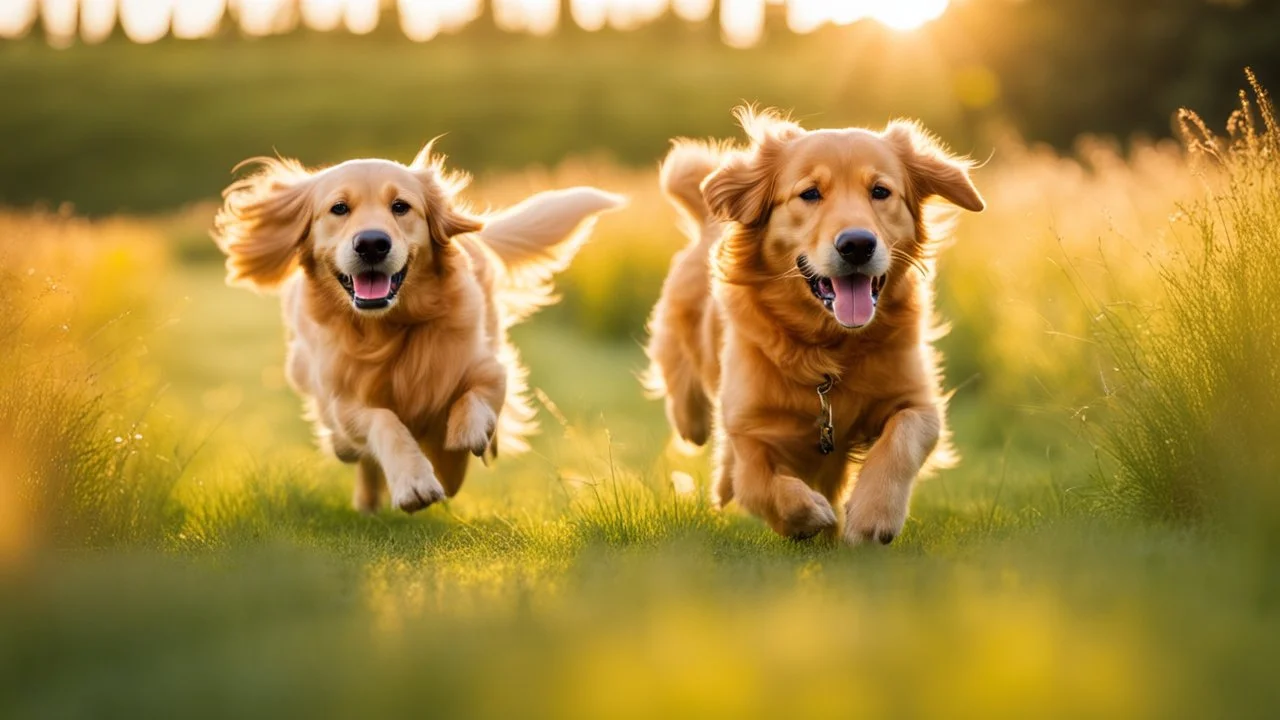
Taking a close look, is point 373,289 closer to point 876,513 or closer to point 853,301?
point 853,301

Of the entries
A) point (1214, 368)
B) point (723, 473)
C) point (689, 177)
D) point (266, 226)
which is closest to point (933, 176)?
point (1214, 368)

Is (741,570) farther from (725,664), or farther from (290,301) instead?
(290,301)

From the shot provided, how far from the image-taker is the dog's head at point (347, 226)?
4.79m

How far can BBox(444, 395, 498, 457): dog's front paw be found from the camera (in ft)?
15.3

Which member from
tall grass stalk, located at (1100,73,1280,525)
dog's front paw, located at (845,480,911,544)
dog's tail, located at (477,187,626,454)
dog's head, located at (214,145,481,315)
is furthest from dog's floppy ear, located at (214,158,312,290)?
tall grass stalk, located at (1100,73,1280,525)

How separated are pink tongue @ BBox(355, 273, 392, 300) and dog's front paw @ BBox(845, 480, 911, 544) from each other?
1.98 metres

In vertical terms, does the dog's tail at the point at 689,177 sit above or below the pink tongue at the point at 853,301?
above

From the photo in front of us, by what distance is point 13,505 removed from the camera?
375 centimetres

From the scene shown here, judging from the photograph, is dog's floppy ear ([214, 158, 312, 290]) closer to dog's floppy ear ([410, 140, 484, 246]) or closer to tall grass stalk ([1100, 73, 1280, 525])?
dog's floppy ear ([410, 140, 484, 246])

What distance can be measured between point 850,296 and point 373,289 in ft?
5.98

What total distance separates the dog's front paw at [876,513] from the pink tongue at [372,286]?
1979mm

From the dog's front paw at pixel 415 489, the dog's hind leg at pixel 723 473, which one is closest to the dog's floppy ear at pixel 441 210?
the dog's front paw at pixel 415 489

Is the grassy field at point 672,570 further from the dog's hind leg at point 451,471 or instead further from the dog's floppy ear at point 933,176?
the dog's floppy ear at point 933,176

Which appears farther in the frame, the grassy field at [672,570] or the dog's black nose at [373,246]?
the dog's black nose at [373,246]
